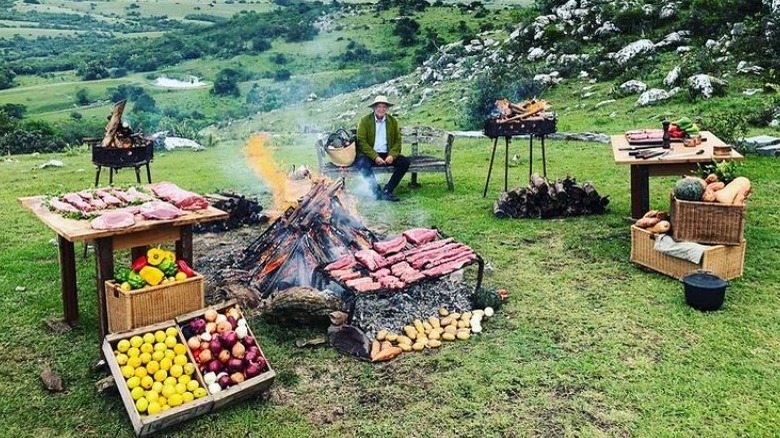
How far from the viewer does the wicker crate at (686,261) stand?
242 inches

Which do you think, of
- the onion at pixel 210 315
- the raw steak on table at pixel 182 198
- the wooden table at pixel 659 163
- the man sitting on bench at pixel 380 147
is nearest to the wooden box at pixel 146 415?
the onion at pixel 210 315

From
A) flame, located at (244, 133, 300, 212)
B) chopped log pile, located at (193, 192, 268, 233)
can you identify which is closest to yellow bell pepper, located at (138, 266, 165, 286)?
flame, located at (244, 133, 300, 212)

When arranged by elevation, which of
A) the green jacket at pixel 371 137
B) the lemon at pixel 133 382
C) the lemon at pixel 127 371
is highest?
the green jacket at pixel 371 137

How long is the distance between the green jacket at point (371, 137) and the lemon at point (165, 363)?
21.1ft

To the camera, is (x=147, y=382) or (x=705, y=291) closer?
(x=147, y=382)

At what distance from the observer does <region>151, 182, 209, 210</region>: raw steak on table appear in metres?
5.39

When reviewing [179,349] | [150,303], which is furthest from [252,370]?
[150,303]

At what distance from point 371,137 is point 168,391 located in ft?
22.7

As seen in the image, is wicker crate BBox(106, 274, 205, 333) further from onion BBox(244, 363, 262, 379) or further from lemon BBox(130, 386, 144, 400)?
onion BBox(244, 363, 262, 379)

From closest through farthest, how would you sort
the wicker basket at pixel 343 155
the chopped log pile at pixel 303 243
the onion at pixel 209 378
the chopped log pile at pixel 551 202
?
the onion at pixel 209 378 < the chopped log pile at pixel 303 243 < the chopped log pile at pixel 551 202 < the wicker basket at pixel 343 155

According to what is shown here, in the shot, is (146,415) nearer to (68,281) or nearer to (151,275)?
(151,275)

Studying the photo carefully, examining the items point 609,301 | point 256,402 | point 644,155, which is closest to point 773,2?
point 644,155

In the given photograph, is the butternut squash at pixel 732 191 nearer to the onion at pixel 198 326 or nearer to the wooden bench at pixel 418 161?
the onion at pixel 198 326

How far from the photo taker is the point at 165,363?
4277 millimetres
